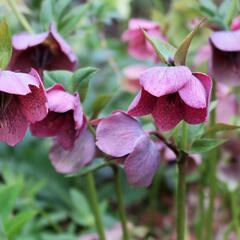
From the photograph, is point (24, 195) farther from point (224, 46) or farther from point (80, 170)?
point (224, 46)

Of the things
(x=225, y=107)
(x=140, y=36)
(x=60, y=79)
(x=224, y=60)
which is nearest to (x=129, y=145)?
(x=60, y=79)

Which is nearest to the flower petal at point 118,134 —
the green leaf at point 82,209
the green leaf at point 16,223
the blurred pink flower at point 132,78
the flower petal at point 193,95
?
the flower petal at point 193,95

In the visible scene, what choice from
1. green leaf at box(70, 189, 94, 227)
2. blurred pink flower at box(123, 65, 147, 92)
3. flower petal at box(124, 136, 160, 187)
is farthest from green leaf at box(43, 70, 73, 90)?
green leaf at box(70, 189, 94, 227)

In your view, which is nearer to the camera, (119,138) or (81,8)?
(119,138)

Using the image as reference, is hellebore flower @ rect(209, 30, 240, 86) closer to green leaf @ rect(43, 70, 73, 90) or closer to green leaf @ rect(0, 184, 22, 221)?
green leaf @ rect(43, 70, 73, 90)

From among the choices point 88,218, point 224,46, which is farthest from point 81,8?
point 88,218

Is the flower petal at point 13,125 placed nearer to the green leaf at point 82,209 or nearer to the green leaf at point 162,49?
the green leaf at point 162,49

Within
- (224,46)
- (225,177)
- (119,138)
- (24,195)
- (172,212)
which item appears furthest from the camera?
(172,212)

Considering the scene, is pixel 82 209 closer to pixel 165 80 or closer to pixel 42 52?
pixel 42 52
